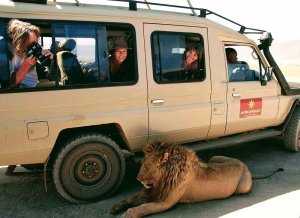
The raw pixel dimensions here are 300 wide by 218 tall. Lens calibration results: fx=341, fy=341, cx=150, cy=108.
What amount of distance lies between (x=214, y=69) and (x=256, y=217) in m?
2.20

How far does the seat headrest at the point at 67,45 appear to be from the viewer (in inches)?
153

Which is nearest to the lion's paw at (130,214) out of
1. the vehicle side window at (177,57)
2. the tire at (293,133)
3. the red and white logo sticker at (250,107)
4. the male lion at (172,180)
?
the male lion at (172,180)

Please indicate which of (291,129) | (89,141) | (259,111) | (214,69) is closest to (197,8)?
(214,69)

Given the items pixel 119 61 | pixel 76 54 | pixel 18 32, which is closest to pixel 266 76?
pixel 119 61

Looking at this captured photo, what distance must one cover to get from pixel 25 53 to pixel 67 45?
18.5 inches

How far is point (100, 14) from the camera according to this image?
4.14m

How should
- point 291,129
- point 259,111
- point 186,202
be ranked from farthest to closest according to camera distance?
point 291,129 < point 259,111 < point 186,202

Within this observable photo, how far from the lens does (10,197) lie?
4.49 m

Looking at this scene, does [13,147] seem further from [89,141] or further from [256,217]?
[256,217]

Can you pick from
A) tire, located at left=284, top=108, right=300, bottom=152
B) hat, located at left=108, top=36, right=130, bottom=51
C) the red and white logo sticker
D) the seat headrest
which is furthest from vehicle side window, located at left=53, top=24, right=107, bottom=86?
tire, located at left=284, top=108, right=300, bottom=152

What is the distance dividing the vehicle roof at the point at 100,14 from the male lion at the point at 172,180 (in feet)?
5.49

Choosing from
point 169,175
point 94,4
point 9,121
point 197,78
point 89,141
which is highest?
point 94,4

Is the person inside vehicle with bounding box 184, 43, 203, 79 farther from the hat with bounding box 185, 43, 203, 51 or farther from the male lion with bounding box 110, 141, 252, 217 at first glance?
the male lion with bounding box 110, 141, 252, 217

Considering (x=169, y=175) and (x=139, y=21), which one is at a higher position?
(x=139, y=21)
